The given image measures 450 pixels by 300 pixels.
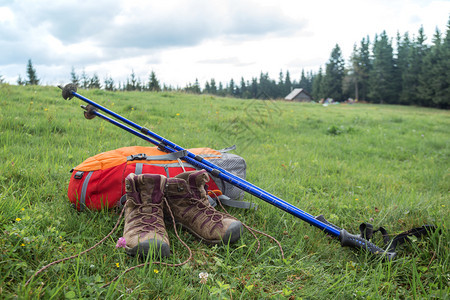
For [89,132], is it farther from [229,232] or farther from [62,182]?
[229,232]

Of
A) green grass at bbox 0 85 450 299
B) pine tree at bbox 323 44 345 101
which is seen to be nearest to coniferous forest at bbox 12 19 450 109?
pine tree at bbox 323 44 345 101

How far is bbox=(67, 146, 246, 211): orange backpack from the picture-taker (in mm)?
2594

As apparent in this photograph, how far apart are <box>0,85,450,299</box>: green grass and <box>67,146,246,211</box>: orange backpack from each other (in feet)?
0.46

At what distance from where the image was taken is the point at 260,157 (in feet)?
17.5

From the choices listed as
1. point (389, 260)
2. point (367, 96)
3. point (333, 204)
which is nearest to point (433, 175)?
→ point (333, 204)

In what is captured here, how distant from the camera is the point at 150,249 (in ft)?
6.55

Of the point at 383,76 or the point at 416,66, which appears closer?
the point at 416,66

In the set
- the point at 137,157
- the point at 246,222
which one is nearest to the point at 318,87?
the point at 246,222

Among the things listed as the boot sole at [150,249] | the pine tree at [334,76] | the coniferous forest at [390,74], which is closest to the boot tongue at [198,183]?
the boot sole at [150,249]

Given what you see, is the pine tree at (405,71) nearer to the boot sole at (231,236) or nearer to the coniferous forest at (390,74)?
the coniferous forest at (390,74)

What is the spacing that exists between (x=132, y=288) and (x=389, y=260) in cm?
204

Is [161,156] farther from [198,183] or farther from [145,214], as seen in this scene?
[145,214]

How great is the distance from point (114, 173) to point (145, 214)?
0.63 m

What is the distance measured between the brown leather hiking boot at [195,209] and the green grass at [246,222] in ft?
0.35
